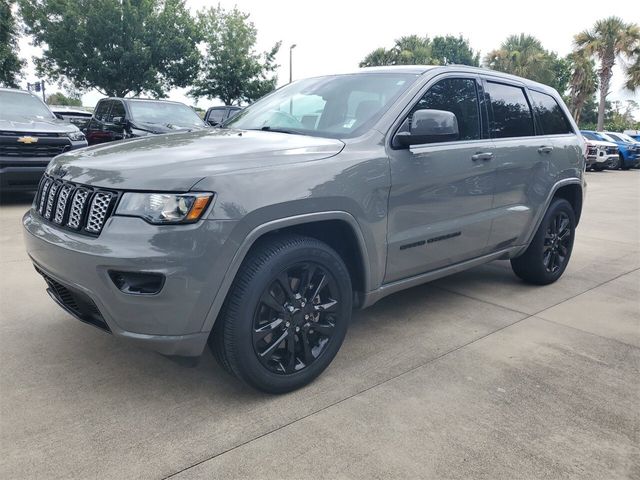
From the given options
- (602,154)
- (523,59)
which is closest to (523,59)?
(523,59)

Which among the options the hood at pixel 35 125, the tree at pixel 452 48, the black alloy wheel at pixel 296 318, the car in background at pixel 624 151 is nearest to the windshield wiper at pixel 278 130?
the black alloy wheel at pixel 296 318

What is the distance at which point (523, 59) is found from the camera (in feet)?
127

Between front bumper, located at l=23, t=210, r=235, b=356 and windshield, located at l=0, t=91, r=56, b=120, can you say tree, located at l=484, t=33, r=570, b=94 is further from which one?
front bumper, located at l=23, t=210, r=235, b=356

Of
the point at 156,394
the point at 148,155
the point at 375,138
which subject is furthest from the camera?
the point at 375,138

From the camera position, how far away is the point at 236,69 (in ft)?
85.6

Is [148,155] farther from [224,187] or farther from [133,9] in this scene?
[133,9]

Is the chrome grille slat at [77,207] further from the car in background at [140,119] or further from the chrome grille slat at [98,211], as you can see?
the car in background at [140,119]

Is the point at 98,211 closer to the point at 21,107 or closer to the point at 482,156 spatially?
the point at 482,156

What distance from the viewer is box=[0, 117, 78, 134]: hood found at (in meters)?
7.64

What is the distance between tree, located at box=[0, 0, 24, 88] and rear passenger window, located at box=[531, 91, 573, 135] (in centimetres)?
2168

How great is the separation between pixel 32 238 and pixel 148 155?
818 millimetres

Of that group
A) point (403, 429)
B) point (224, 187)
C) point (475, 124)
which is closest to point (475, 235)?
point (475, 124)

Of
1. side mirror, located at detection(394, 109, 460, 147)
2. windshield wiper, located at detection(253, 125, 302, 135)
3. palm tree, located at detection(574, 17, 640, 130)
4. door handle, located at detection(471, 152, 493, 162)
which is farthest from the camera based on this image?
palm tree, located at detection(574, 17, 640, 130)

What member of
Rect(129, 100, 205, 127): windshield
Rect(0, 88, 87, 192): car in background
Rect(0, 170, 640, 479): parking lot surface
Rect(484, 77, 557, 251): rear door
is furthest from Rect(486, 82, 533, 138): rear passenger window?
Rect(129, 100, 205, 127): windshield
